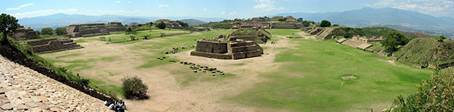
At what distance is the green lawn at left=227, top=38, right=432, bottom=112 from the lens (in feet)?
87.1

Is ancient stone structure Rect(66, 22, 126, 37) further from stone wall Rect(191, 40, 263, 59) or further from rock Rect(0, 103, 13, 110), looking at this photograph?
rock Rect(0, 103, 13, 110)

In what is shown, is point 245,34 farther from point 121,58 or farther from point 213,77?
point 213,77

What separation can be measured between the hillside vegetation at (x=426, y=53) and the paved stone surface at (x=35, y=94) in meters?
33.8

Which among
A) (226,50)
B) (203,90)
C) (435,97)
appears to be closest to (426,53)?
(226,50)

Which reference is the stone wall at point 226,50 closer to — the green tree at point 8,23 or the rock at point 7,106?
the green tree at point 8,23

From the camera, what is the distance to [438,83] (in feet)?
48.1

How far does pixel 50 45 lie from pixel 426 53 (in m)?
44.0

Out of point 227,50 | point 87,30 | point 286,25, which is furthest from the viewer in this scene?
point 286,25

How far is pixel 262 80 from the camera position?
3447cm

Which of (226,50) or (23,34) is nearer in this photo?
(226,50)

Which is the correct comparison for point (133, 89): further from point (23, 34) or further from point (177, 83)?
point (23, 34)

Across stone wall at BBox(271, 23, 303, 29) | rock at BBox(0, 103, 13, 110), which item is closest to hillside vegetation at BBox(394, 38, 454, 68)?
rock at BBox(0, 103, 13, 110)

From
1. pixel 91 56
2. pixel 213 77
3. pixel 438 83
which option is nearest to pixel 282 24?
pixel 91 56

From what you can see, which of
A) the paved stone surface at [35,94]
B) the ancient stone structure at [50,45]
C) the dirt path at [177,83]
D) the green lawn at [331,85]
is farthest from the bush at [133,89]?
the ancient stone structure at [50,45]
